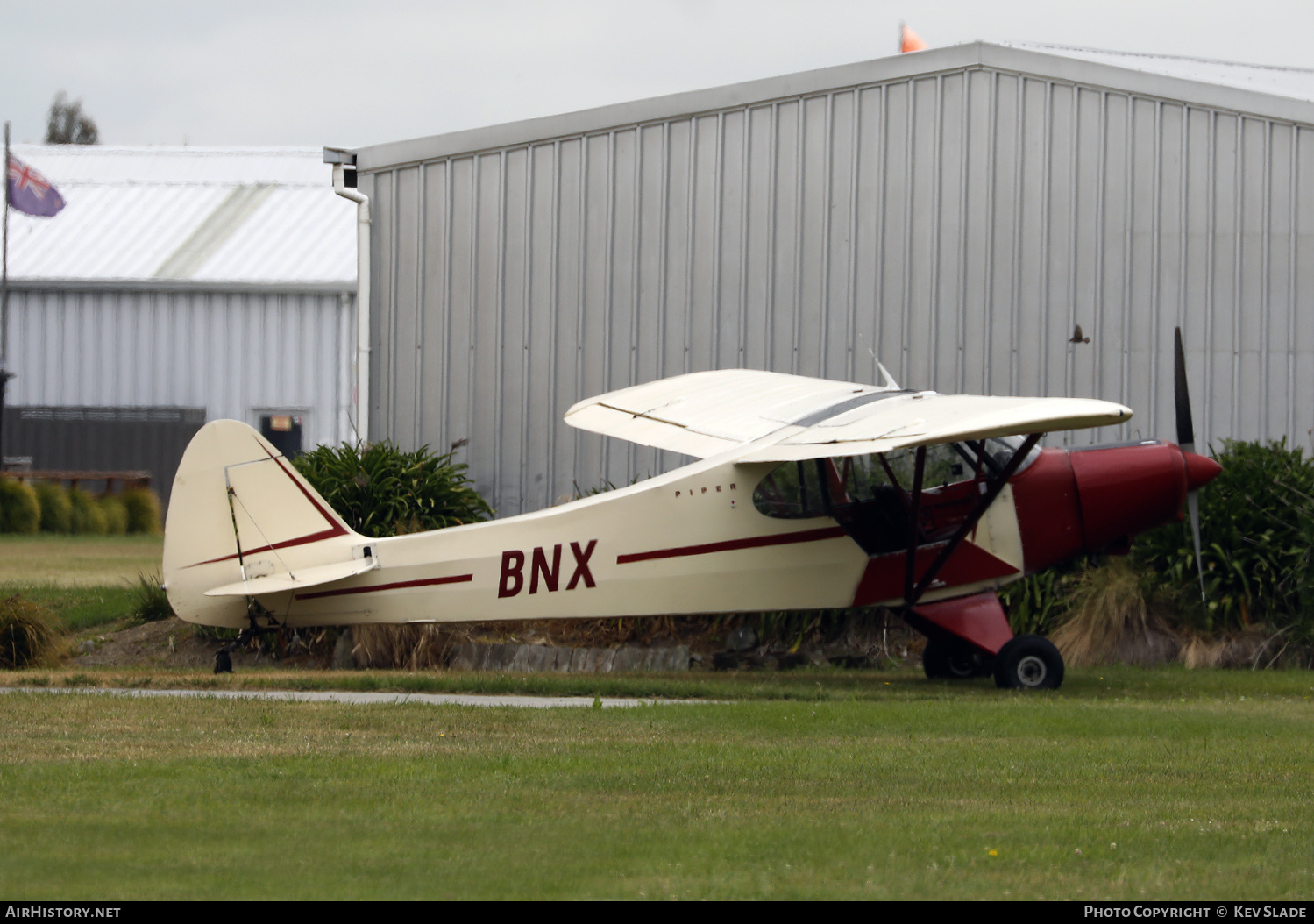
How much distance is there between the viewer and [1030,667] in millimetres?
12078

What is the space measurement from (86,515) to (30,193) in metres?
13.8

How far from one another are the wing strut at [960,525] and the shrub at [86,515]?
21.3 meters

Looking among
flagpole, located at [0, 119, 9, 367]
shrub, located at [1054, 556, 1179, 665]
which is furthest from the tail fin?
flagpole, located at [0, 119, 9, 367]

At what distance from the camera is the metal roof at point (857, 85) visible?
16125mm

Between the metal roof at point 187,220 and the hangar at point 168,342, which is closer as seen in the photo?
the hangar at point 168,342

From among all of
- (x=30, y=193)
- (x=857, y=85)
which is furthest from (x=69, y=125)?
(x=857, y=85)

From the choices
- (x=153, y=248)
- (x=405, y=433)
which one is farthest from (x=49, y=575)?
(x=153, y=248)

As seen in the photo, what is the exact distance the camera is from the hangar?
121 feet

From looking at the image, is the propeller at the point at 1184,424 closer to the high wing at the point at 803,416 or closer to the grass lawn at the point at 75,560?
the high wing at the point at 803,416

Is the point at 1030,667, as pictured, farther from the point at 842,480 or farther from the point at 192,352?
the point at 192,352

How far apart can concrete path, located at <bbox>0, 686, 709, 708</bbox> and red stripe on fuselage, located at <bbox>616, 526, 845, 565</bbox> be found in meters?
1.32

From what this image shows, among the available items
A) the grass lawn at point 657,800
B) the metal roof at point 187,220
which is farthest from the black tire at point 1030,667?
the metal roof at point 187,220

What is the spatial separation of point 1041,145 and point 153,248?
28403 millimetres

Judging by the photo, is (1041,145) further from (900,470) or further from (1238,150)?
(900,470)
